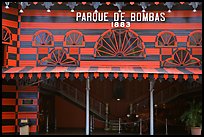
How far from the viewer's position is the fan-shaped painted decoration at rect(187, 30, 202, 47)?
17.0m

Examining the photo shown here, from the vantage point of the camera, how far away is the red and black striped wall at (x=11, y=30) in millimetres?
16703

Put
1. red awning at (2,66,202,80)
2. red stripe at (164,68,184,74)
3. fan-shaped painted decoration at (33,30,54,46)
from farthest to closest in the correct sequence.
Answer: fan-shaped painted decoration at (33,30,54,46), red stripe at (164,68,184,74), red awning at (2,66,202,80)

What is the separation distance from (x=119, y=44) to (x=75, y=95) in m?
5.58

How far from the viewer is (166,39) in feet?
55.8

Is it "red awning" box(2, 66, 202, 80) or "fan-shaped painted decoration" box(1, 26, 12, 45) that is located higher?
"fan-shaped painted decoration" box(1, 26, 12, 45)

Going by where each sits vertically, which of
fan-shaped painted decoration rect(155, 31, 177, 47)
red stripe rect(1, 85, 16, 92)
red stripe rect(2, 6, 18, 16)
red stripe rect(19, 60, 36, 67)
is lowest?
red stripe rect(1, 85, 16, 92)

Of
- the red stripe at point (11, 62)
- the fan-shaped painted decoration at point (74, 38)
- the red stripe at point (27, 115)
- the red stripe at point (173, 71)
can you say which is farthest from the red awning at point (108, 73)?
the red stripe at point (27, 115)

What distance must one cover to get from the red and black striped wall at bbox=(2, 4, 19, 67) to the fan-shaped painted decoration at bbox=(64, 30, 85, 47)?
7.90 ft

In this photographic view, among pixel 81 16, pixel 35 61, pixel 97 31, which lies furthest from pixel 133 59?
pixel 35 61

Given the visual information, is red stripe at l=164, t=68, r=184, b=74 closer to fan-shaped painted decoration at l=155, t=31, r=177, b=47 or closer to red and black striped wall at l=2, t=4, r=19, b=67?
fan-shaped painted decoration at l=155, t=31, r=177, b=47

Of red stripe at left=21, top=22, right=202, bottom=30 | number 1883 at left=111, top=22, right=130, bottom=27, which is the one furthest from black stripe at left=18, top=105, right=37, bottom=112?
number 1883 at left=111, top=22, right=130, bottom=27

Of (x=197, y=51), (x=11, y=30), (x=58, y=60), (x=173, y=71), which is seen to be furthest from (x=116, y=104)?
(x=11, y=30)

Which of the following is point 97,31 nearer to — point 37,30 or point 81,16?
point 81,16

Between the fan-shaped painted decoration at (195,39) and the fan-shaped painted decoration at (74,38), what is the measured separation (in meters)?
5.03
